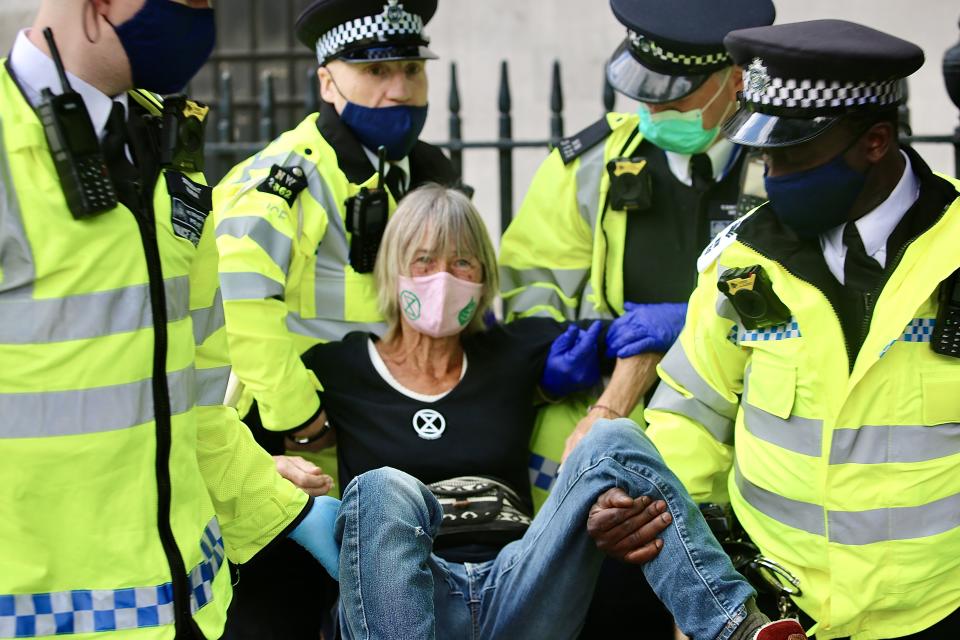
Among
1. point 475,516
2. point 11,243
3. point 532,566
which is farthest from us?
point 475,516

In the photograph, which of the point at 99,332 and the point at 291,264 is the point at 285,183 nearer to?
the point at 291,264

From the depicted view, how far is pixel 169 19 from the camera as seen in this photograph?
207cm

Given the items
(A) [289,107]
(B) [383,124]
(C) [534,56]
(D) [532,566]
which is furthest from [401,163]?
(A) [289,107]

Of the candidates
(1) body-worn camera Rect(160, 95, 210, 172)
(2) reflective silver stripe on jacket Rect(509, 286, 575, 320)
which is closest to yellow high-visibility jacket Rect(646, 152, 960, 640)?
(2) reflective silver stripe on jacket Rect(509, 286, 575, 320)

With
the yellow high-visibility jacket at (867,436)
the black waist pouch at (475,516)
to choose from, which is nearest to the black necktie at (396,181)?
the black waist pouch at (475,516)

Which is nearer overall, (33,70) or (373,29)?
(33,70)

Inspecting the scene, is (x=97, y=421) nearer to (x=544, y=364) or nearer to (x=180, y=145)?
(x=180, y=145)

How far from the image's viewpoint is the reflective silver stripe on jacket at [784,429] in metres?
2.67

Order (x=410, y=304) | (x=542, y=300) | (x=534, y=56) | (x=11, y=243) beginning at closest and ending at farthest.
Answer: (x=11, y=243) < (x=410, y=304) < (x=542, y=300) < (x=534, y=56)

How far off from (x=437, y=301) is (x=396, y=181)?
54 centimetres

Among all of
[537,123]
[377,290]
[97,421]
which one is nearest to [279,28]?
[537,123]

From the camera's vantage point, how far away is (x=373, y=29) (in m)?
3.62

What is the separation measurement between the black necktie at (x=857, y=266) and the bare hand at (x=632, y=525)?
25.6 inches

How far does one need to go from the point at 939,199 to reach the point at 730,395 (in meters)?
0.66
